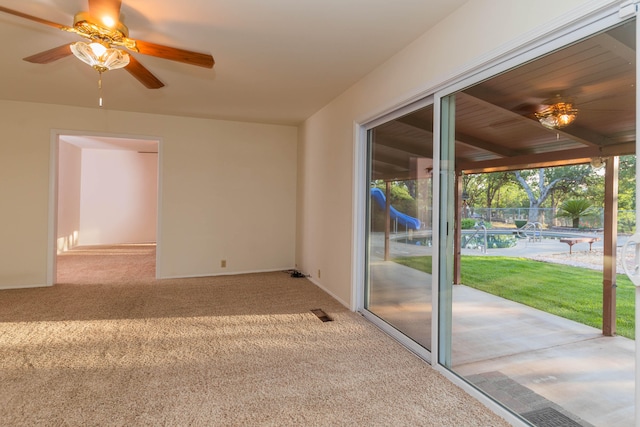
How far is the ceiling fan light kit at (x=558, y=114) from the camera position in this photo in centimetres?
166

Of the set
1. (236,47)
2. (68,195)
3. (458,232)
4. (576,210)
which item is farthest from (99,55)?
(68,195)

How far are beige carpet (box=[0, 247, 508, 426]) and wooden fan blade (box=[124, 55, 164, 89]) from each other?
6.99 feet

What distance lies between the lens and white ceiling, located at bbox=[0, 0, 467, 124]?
214 centimetres

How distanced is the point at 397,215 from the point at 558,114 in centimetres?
151

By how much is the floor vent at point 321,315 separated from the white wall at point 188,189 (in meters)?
2.07

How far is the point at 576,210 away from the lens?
5.28 ft

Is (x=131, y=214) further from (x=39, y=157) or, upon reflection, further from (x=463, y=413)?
(x=463, y=413)

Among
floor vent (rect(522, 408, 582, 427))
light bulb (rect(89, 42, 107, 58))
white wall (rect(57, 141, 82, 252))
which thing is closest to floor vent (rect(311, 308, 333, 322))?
floor vent (rect(522, 408, 582, 427))

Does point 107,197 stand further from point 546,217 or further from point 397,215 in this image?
point 546,217

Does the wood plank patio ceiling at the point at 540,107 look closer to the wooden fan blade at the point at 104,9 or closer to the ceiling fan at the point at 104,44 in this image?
the ceiling fan at the point at 104,44

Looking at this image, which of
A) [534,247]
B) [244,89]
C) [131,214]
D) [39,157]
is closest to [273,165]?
[244,89]

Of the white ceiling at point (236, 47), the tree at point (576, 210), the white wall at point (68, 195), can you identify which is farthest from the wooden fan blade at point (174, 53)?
the white wall at point (68, 195)

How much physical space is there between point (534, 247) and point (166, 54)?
2.62m

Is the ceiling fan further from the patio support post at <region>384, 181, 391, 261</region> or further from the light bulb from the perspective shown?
the patio support post at <region>384, 181, 391, 261</region>
